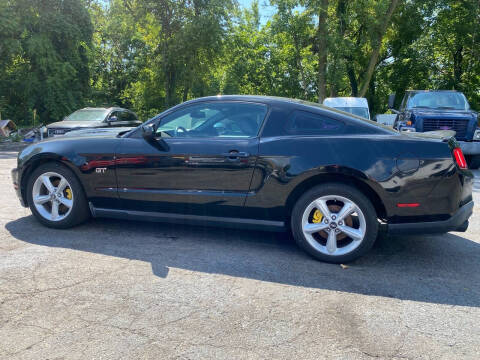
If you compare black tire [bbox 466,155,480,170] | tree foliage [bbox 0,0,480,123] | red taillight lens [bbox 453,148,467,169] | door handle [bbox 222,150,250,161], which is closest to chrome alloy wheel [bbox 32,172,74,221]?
door handle [bbox 222,150,250,161]

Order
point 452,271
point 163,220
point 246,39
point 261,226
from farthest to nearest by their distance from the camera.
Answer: point 246,39 < point 163,220 < point 261,226 < point 452,271

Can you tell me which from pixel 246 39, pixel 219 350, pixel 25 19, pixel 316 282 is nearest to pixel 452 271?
pixel 316 282

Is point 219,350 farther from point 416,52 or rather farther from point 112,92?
point 112,92

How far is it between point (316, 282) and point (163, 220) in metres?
1.75

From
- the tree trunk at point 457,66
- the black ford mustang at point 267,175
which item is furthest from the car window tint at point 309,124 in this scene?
the tree trunk at point 457,66

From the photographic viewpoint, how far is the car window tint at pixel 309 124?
3.99 meters

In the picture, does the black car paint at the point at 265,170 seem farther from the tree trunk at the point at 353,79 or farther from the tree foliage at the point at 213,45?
the tree trunk at the point at 353,79

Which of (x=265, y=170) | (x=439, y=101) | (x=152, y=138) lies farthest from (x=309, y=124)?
(x=439, y=101)

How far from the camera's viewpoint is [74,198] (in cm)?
457

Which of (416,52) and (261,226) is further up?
(416,52)

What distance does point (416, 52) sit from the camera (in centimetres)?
2725

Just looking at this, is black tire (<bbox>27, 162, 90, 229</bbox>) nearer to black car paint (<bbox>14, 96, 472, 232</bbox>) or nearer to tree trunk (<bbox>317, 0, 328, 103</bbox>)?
black car paint (<bbox>14, 96, 472, 232</bbox>)

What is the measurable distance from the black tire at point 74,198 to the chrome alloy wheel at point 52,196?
4cm

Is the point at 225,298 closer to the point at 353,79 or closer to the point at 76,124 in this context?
the point at 76,124
